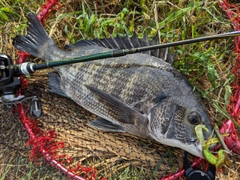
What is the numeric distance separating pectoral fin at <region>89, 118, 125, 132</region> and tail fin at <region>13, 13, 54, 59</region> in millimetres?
750

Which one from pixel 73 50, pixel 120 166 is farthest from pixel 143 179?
pixel 73 50

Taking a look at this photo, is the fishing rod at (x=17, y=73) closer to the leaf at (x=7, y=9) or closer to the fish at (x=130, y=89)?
the fish at (x=130, y=89)

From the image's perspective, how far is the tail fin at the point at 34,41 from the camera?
9.45ft

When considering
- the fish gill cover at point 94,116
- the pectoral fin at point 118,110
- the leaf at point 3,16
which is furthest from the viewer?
the leaf at point 3,16

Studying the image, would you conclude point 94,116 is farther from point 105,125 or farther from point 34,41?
point 34,41

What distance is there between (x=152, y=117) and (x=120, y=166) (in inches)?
25.4

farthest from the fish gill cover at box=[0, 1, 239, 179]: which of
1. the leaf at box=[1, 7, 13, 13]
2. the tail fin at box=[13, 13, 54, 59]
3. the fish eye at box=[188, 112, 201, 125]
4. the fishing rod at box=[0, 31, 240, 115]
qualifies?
the fish eye at box=[188, 112, 201, 125]

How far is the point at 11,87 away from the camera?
105 inches

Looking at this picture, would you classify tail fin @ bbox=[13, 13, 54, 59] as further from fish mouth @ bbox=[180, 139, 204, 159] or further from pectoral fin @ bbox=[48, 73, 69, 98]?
fish mouth @ bbox=[180, 139, 204, 159]

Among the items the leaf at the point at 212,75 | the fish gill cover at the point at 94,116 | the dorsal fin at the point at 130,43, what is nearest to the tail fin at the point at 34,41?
the fish gill cover at the point at 94,116

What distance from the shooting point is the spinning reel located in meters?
2.54

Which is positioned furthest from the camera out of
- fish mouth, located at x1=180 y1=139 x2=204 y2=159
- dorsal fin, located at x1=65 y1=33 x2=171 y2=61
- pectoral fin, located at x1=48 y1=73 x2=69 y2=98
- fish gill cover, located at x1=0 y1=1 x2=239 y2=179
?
pectoral fin, located at x1=48 y1=73 x2=69 y2=98

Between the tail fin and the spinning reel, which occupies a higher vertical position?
the tail fin

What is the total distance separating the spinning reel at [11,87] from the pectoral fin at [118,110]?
0.58 meters
